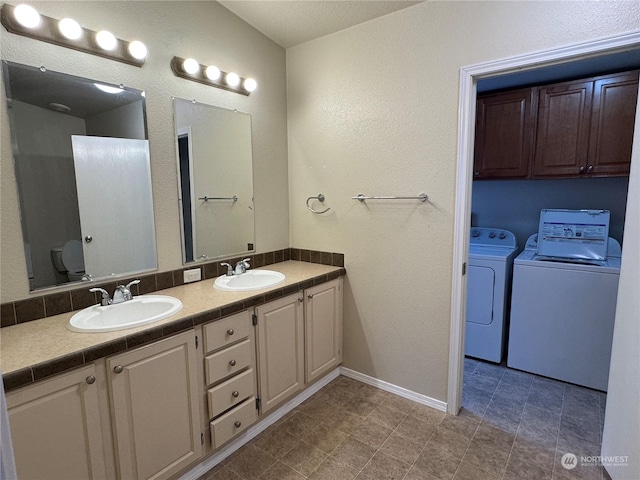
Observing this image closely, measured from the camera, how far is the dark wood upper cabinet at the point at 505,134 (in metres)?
2.82

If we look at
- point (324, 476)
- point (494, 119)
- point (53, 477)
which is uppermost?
point (494, 119)

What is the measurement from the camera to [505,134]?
2920 mm

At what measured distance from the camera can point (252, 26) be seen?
2400 millimetres

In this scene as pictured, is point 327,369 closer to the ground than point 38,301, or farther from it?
closer to the ground

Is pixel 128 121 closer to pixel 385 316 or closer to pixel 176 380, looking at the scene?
pixel 176 380

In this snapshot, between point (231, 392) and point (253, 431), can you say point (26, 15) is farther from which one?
point (253, 431)

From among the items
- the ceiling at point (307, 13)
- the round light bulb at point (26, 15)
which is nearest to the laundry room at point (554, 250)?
the ceiling at point (307, 13)

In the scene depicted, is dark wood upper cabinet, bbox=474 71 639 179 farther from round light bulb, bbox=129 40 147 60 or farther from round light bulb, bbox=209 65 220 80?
round light bulb, bbox=129 40 147 60

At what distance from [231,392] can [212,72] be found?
191 cm

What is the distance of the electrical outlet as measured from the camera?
210 cm

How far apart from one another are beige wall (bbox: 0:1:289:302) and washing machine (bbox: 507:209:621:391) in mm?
1991

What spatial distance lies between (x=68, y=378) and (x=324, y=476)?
4.18 feet

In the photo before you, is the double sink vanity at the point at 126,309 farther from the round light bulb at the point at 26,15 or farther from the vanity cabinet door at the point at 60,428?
the round light bulb at the point at 26,15

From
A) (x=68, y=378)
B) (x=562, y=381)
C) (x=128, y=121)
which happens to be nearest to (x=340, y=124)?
(x=128, y=121)
